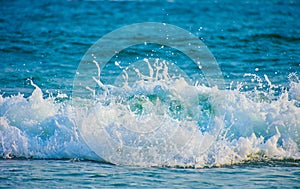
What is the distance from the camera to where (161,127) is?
8656 millimetres

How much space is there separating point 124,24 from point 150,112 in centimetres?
892

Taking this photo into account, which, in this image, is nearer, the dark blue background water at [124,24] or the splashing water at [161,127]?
the splashing water at [161,127]

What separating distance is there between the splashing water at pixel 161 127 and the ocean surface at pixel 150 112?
16mm

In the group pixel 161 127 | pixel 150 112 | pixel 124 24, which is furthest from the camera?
pixel 124 24

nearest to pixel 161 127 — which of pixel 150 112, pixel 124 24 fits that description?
pixel 150 112

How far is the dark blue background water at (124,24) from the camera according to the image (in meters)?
12.6

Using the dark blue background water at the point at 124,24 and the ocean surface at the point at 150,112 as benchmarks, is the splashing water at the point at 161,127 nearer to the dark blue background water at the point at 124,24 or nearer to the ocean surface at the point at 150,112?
the ocean surface at the point at 150,112

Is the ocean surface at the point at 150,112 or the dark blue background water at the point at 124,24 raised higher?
the dark blue background water at the point at 124,24

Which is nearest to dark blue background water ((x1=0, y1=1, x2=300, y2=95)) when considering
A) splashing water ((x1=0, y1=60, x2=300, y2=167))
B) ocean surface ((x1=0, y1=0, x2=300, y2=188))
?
ocean surface ((x1=0, y1=0, x2=300, y2=188))

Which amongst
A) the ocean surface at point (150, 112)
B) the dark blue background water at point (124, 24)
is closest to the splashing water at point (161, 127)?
the ocean surface at point (150, 112)

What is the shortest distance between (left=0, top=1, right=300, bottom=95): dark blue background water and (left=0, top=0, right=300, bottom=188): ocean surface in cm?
6

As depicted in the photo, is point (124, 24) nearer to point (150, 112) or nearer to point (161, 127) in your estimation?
point (150, 112)

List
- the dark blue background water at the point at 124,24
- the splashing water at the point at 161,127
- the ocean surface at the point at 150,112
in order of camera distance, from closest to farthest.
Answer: the ocean surface at the point at 150,112
the splashing water at the point at 161,127
the dark blue background water at the point at 124,24

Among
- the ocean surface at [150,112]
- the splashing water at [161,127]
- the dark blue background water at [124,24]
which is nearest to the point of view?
the ocean surface at [150,112]
